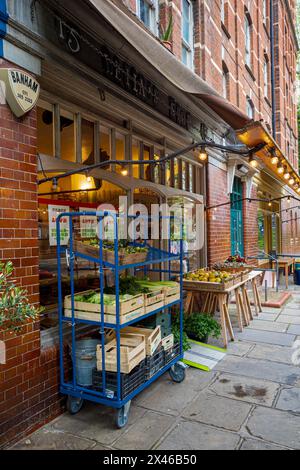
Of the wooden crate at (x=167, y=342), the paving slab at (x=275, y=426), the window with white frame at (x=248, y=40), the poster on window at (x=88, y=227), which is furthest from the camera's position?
the window with white frame at (x=248, y=40)

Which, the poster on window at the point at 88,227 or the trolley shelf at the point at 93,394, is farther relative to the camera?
the poster on window at the point at 88,227

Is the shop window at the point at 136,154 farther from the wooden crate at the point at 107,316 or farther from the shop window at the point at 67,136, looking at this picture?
the wooden crate at the point at 107,316

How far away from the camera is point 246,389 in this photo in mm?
4141

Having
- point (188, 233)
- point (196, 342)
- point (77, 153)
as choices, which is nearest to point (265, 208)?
point (188, 233)

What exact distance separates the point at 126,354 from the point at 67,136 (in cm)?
281

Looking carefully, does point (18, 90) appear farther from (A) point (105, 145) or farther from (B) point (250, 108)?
(B) point (250, 108)

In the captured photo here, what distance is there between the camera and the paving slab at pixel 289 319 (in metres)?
7.11

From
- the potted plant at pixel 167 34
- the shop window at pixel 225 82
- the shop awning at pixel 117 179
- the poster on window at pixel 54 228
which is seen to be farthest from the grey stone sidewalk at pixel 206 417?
the shop window at pixel 225 82

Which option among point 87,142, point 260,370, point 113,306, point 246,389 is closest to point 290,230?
point 260,370

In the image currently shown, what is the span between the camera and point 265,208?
53.0ft

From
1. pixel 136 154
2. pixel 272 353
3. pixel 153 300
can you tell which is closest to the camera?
pixel 153 300

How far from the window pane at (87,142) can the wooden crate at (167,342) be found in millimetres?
2549

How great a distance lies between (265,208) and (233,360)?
40.2ft
